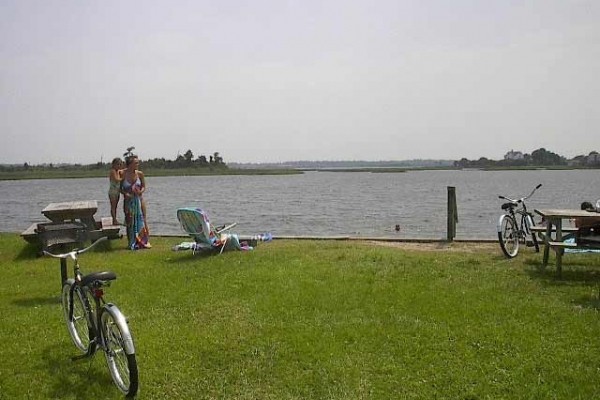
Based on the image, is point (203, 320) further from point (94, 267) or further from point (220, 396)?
point (94, 267)

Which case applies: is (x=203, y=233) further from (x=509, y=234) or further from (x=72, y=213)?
(x=509, y=234)

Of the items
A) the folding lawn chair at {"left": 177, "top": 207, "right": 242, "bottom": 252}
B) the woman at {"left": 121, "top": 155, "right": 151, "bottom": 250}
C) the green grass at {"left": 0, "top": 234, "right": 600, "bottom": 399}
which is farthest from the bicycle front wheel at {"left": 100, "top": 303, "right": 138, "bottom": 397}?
the woman at {"left": 121, "top": 155, "right": 151, "bottom": 250}

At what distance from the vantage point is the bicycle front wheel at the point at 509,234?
9688 mm

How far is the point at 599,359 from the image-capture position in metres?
4.81

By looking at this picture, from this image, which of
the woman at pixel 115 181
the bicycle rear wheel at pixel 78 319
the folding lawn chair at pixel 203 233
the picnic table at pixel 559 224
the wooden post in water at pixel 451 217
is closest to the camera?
the bicycle rear wheel at pixel 78 319

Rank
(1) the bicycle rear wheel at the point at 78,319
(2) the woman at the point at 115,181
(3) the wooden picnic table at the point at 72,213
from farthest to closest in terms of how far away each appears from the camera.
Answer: (2) the woman at the point at 115,181
(3) the wooden picnic table at the point at 72,213
(1) the bicycle rear wheel at the point at 78,319

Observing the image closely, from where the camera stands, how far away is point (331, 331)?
564 centimetres

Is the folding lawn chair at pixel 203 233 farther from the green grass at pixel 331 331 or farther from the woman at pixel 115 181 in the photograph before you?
the woman at pixel 115 181

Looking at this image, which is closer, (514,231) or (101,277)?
(101,277)

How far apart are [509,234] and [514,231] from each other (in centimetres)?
11

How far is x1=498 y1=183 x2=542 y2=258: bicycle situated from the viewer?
963cm

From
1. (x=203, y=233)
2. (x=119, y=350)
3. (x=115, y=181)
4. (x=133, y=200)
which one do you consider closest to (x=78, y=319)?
(x=119, y=350)

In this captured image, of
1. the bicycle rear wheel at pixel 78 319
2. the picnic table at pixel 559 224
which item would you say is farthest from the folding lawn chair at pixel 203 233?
the picnic table at pixel 559 224

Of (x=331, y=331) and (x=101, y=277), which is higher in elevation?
(x=101, y=277)
